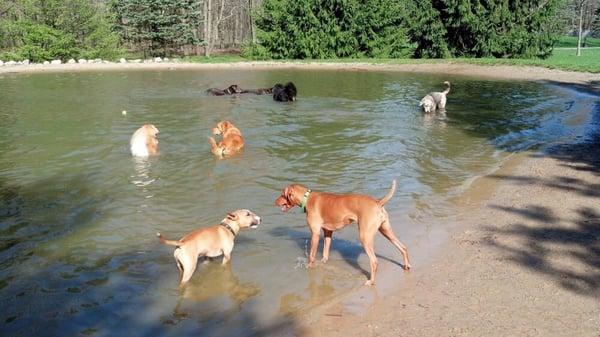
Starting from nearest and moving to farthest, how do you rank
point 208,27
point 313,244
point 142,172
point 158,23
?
point 313,244
point 142,172
point 158,23
point 208,27

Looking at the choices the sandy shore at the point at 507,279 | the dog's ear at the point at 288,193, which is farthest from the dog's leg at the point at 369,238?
the dog's ear at the point at 288,193

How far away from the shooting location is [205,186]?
35.2 ft

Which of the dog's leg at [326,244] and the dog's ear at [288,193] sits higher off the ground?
the dog's ear at [288,193]

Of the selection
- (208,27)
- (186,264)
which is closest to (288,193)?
(186,264)

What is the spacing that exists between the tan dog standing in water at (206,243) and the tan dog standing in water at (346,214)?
0.63 meters

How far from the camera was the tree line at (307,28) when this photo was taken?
43594mm

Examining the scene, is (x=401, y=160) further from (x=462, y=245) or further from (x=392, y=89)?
(x=392, y=89)

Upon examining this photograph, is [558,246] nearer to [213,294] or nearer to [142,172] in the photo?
[213,294]

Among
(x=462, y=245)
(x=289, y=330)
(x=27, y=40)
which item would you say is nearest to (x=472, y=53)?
(x=27, y=40)

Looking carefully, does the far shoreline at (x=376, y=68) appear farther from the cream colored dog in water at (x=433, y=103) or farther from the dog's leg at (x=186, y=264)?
the dog's leg at (x=186, y=264)

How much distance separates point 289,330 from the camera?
5.38m

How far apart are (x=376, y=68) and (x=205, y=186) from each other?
3092cm

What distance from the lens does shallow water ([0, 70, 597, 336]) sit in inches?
237

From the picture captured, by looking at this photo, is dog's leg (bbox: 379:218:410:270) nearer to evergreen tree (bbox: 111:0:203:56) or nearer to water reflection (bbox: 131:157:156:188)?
water reflection (bbox: 131:157:156:188)
